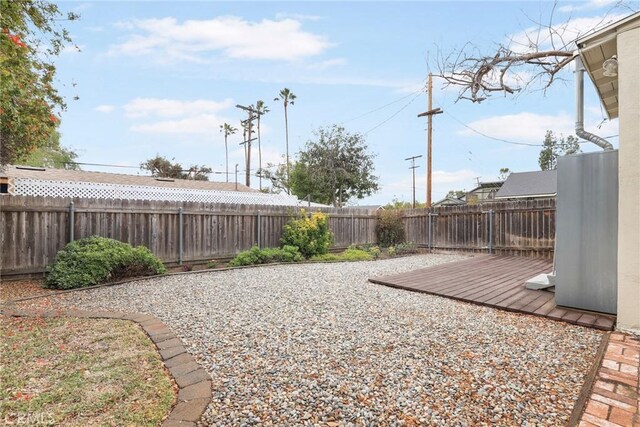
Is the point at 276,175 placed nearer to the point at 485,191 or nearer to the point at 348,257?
the point at 485,191

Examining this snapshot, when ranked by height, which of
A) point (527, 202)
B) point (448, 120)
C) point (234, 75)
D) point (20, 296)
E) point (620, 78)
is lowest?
point (20, 296)

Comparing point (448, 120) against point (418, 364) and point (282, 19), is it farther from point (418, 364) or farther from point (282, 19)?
point (418, 364)

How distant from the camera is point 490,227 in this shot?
9.26m

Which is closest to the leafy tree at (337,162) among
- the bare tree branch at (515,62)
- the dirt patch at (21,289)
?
the bare tree branch at (515,62)

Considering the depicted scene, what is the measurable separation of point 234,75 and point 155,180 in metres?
10.6

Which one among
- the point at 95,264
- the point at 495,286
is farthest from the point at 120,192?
the point at 495,286

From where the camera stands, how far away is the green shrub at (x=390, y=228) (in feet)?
36.2

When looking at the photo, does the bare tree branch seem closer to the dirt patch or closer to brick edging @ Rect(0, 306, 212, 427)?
brick edging @ Rect(0, 306, 212, 427)

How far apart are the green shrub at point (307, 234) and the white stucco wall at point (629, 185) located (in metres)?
6.30

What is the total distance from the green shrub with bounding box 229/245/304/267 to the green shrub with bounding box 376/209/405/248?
4079 millimetres

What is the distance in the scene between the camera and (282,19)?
714cm

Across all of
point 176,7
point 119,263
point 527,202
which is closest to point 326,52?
point 176,7

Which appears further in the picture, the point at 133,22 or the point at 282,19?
the point at 282,19

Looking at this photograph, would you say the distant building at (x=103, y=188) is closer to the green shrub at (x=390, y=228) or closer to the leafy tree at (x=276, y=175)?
the green shrub at (x=390, y=228)
